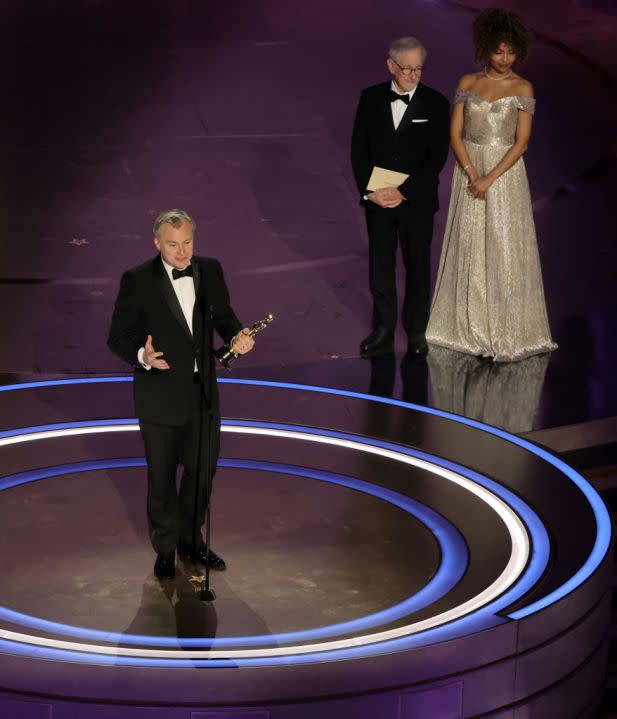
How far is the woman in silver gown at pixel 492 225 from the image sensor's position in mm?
7215

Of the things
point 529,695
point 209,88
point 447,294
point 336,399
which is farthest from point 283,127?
point 529,695

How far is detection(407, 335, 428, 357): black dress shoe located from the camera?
25.1 ft

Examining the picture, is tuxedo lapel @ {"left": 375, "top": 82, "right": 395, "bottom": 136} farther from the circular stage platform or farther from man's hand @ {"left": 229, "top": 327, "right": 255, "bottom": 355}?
man's hand @ {"left": 229, "top": 327, "right": 255, "bottom": 355}

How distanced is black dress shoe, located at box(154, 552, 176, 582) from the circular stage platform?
0.18 feet

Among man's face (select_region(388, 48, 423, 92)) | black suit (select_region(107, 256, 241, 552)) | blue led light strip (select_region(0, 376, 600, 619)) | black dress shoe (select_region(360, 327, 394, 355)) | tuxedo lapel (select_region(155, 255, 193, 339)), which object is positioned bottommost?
blue led light strip (select_region(0, 376, 600, 619))

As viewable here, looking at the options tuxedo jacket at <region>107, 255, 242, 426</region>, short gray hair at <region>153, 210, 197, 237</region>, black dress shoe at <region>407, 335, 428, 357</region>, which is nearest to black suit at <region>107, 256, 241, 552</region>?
tuxedo jacket at <region>107, 255, 242, 426</region>

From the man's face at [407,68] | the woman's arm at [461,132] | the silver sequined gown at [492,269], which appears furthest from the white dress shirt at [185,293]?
the silver sequined gown at [492,269]

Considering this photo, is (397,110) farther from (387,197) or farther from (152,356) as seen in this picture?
(152,356)

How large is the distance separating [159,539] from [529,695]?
4.67 feet

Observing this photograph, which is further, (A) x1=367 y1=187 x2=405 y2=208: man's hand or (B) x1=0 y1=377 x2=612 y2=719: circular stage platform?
(A) x1=367 y1=187 x2=405 y2=208: man's hand

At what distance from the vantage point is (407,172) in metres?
7.34

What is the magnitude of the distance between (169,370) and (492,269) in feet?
10.3

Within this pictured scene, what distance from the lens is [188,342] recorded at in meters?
4.90

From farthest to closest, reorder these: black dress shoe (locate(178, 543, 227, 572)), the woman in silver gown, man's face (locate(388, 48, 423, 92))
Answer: the woman in silver gown, man's face (locate(388, 48, 423, 92)), black dress shoe (locate(178, 543, 227, 572))
